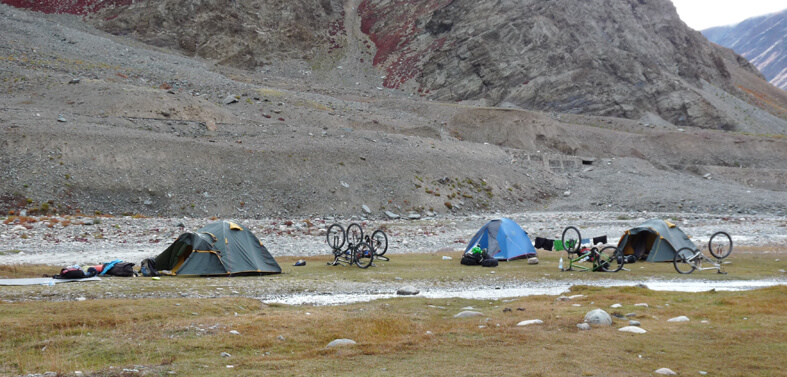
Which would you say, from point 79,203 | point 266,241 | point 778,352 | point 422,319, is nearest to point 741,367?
point 778,352

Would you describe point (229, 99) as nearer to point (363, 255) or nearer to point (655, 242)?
point (363, 255)

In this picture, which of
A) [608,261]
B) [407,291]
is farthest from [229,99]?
[407,291]

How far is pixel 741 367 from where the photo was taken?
7.73 metres

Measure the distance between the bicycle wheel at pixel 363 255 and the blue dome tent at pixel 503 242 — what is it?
186 inches

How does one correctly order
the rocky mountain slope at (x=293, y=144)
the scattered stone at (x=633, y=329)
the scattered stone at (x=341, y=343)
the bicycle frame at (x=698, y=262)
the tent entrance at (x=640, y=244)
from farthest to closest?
the rocky mountain slope at (x=293, y=144) → the tent entrance at (x=640, y=244) → the bicycle frame at (x=698, y=262) → the scattered stone at (x=633, y=329) → the scattered stone at (x=341, y=343)

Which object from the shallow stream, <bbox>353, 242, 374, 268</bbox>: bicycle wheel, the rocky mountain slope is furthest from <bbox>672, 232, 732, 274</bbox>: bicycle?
the rocky mountain slope

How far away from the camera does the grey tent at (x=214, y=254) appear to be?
1906cm

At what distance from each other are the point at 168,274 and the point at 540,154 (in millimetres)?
53335

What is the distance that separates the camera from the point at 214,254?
19234mm

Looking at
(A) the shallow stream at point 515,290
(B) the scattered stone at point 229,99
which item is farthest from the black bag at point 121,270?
(B) the scattered stone at point 229,99

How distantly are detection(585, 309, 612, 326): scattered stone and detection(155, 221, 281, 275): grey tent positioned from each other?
1237cm

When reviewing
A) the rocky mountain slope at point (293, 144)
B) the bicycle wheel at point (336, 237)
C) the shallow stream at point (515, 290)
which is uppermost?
the rocky mountain slope at point (293, 144)

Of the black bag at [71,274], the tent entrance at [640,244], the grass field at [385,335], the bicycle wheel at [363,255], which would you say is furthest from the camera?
the tent entrance at [640,244]

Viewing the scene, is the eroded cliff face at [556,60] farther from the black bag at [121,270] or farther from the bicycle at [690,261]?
the black bag at [121,270]
